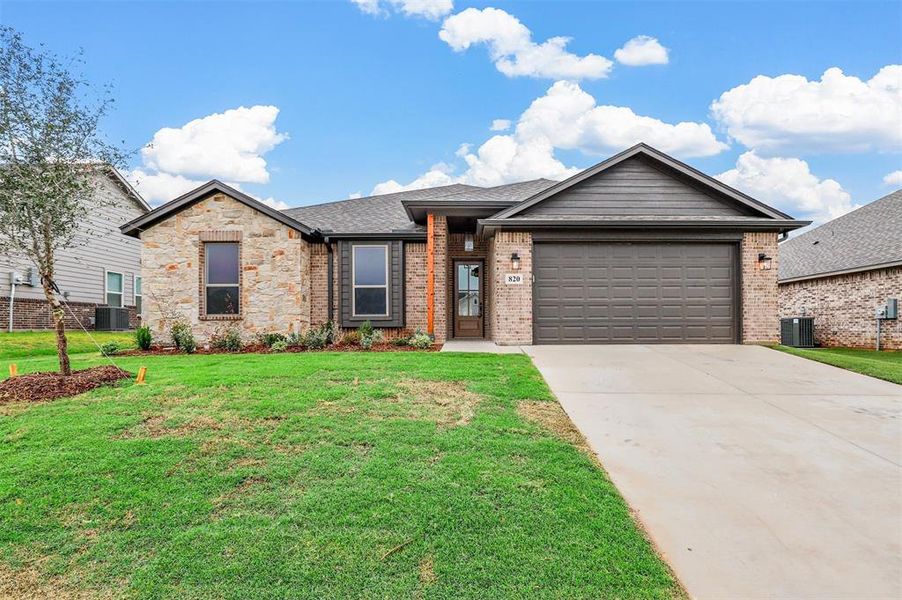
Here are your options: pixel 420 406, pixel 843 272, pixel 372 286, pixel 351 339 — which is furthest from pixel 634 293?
pixel 843 272

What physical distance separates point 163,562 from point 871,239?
2000cm

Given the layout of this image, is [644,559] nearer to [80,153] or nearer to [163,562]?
[163,562]

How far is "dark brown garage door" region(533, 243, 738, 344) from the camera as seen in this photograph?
10555mm

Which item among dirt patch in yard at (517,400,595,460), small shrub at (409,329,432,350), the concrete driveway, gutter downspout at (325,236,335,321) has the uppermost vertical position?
gutter downspout at (325,236,335,321)

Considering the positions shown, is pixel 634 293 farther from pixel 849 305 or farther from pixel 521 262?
pixel 849 305

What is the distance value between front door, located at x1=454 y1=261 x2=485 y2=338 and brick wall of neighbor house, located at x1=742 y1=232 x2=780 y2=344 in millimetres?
6383

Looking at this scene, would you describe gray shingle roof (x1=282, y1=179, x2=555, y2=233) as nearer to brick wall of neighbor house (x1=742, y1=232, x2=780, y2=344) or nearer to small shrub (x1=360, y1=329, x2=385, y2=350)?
small shrub (x1=360, y1=329, x2=385, y2=350)

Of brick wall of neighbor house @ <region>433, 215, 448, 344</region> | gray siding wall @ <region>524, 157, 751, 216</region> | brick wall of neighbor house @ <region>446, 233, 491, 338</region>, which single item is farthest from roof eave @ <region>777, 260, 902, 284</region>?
brick wall of neighbor house @ <region>433, 215, 448, 344</region>

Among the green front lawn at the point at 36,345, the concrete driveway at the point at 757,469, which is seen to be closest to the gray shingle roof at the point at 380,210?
the green front lawn at the point at 36,345

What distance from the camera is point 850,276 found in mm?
14516

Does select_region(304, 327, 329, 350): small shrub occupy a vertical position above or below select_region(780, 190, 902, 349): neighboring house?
below

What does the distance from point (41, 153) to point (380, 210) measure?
8667 mm

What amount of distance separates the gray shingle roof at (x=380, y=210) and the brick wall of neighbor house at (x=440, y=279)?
0.71 metres

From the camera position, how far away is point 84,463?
3588mm
